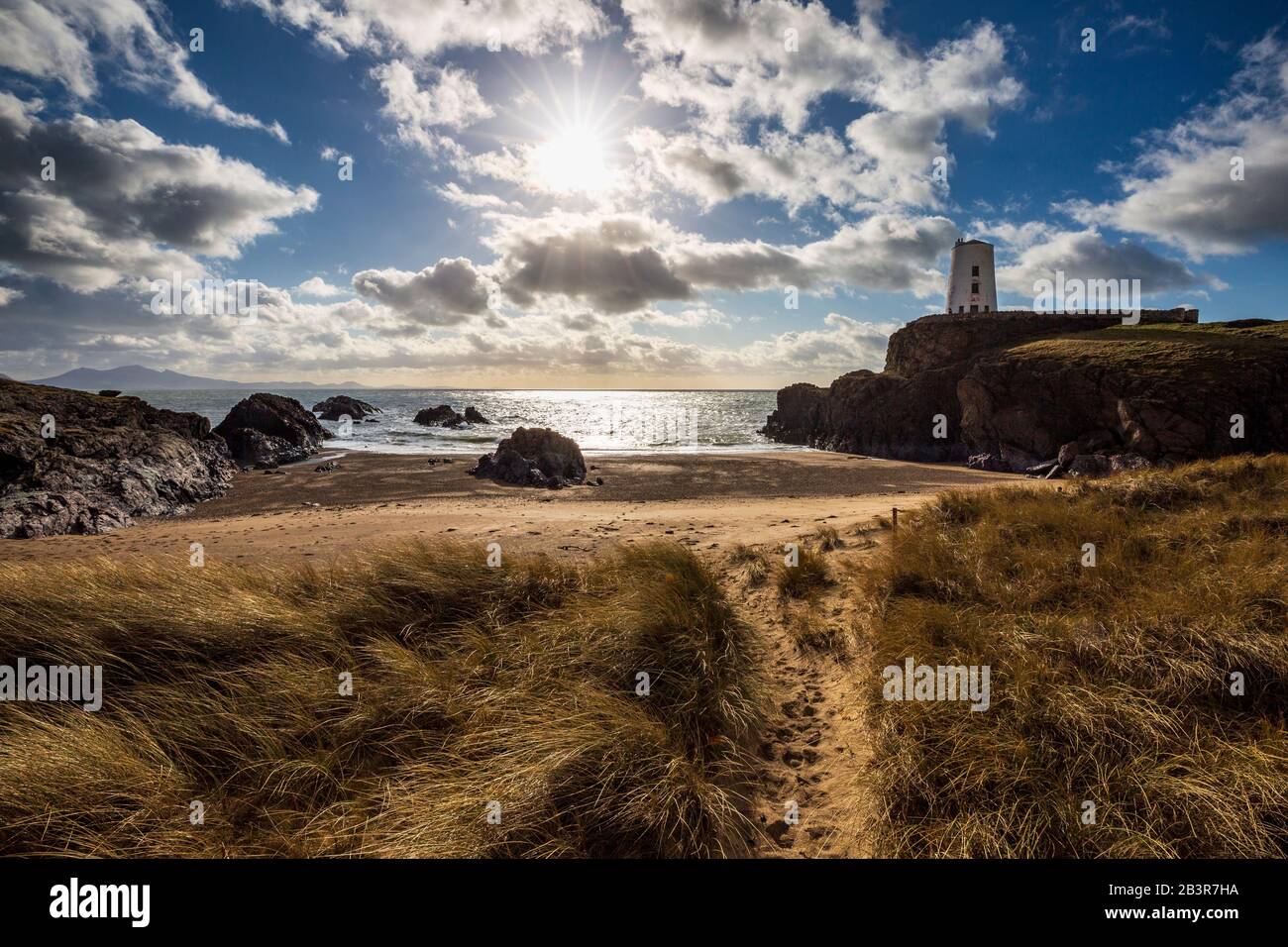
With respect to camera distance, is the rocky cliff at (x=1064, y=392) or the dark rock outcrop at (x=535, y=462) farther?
the dark rock outcrop at (x=535, y=462)

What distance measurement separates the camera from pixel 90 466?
1802cm

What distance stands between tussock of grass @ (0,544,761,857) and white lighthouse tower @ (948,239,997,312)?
62.1 m

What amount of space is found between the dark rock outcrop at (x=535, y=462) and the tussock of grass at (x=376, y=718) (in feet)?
64.6

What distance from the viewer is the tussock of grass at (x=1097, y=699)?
298cm

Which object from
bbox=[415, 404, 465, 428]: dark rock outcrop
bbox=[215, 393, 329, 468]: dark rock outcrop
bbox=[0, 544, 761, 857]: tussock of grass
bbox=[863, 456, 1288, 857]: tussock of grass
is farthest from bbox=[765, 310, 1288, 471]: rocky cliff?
bbox=[415, 404, 465, 428]: dark rock outcrop

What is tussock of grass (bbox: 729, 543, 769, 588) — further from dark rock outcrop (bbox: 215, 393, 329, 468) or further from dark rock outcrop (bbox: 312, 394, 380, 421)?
dark rock outcrop (bbox: 312, 394, 380, 421)

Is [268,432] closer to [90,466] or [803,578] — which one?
[90,466]

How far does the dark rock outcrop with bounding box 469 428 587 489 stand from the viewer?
1030 inches

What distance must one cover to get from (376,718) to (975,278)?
219 feet

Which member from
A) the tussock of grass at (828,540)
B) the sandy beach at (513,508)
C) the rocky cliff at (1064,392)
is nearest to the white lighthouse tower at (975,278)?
the rocky cliff at (1064,392)

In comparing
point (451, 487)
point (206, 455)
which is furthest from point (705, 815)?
point (206, 455)

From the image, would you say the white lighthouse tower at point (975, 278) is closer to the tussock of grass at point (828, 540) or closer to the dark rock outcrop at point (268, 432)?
the tussock of grass at point (828, 540)

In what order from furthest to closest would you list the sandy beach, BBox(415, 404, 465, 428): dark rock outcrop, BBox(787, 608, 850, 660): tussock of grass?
BBox(415, 404, 465, 428): dark rock outcrop, the sandy beach, BBox(787, 608, 850, 660): tussock of grass
